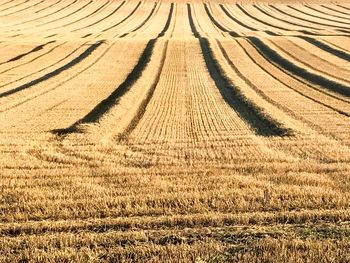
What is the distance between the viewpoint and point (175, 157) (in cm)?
1370

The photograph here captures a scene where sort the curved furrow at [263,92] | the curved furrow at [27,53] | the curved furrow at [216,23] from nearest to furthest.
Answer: the curved furrow at [263,92] → the curved furrow at [27,53] → the curved furrow at [216,23]

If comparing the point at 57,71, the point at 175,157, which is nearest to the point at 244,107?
the point at 175,157

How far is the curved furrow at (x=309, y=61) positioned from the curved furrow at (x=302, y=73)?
47 cm

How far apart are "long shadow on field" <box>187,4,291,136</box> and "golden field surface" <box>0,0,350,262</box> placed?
11 centimetres

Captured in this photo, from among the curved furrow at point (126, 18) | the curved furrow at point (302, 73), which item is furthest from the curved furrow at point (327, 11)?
the curved furrow at point (302, 73)

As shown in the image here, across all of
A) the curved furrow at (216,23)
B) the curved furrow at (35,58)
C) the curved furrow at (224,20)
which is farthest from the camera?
the curved furrow at (224,20)

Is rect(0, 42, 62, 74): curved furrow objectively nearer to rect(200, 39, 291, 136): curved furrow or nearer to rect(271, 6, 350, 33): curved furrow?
rect(200, 39, 291, 136): curved furrow

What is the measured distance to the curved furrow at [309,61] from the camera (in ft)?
97.0

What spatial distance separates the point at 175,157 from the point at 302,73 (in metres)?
19.9

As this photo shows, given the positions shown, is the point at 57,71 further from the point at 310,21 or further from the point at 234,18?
the point at 310,21

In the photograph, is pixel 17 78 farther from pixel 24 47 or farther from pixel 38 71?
pixel 24 47

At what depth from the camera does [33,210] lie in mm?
9945

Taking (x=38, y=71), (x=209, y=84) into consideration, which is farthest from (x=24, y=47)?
(x=209, y=84)

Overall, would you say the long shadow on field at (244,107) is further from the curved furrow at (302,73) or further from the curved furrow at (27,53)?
the curved furrow at (27,53)
